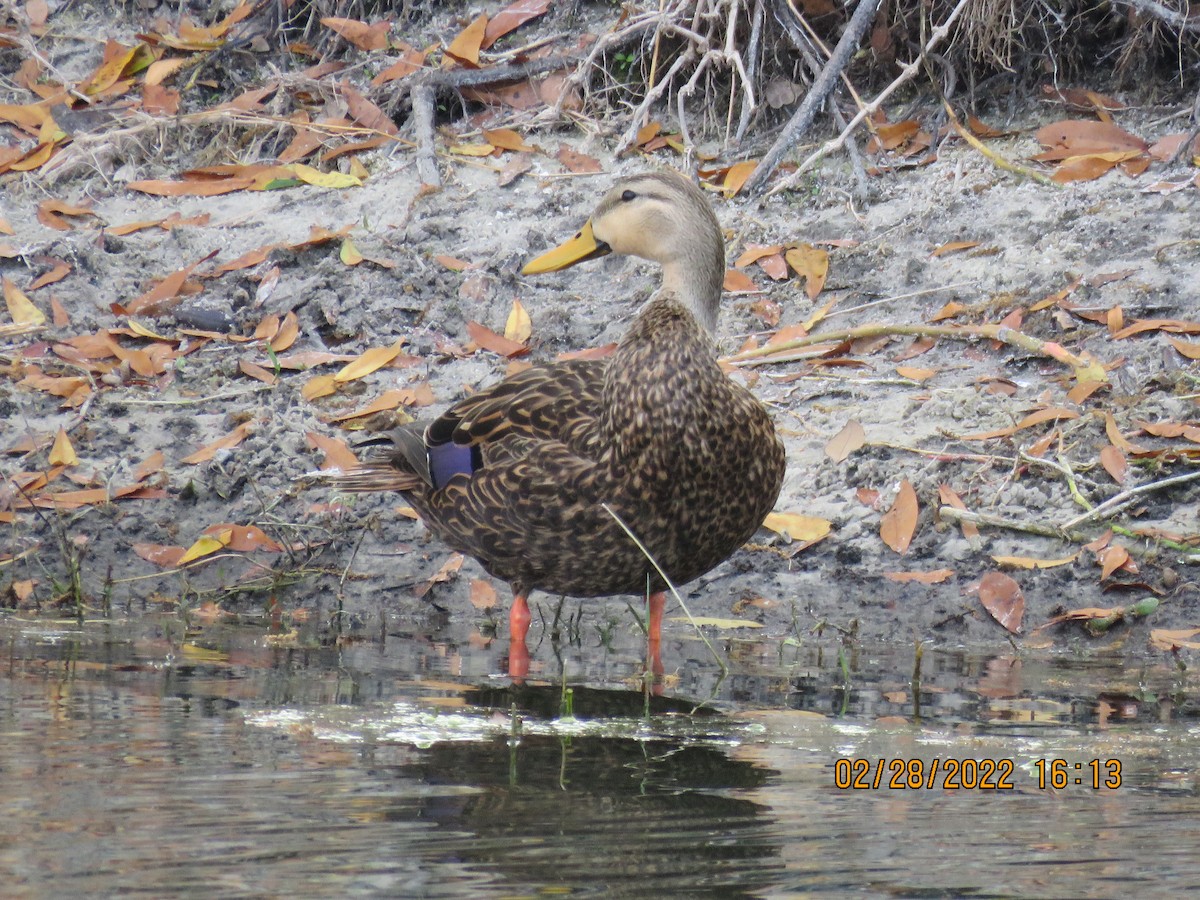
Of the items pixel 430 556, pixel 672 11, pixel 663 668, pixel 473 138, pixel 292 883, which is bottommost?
pixel 292 883

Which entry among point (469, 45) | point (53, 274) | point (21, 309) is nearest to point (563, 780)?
point (21, 309)

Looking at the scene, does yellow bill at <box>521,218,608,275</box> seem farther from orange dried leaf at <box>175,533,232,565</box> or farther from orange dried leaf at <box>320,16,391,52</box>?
orange dried leaf at <box>320,16,391,52</box>

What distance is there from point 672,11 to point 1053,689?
4.86 meters

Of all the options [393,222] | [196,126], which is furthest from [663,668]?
[196,126]

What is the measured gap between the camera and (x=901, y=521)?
5.82 metres

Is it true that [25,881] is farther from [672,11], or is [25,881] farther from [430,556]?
[672,11]

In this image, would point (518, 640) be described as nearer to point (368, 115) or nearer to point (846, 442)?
point (846, 442)

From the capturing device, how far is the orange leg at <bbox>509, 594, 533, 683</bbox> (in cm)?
474

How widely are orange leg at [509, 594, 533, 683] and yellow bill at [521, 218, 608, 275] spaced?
129 cm

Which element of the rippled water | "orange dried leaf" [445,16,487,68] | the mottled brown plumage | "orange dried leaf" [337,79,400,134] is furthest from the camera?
"orange dried leaf" [445,16,487,68]

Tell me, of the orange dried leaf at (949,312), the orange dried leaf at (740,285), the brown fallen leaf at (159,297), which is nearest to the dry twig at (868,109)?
the orange dried leaf at (740,285)

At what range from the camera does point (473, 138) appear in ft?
28.6

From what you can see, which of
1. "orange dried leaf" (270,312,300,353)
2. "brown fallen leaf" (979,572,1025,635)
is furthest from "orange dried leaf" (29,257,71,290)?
"brown fallen leaf" (979,572,1025,635)

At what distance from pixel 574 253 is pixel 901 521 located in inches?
58.0
